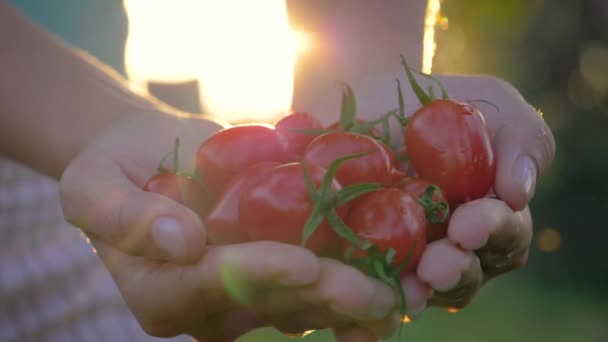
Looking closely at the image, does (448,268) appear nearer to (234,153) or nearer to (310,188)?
(310,188)

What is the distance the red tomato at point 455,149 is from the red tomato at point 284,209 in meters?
0.29

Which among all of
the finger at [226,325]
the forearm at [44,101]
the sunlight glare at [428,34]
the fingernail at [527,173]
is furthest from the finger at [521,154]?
the forearm at [44,101]

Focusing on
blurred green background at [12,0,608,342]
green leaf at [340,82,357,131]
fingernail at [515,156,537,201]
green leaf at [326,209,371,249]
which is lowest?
blurred green background at [12,0,608,342]

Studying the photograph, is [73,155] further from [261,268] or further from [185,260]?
[261,268]

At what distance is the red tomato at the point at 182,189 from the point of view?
62.2 inches

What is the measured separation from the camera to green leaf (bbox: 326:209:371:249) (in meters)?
1.30

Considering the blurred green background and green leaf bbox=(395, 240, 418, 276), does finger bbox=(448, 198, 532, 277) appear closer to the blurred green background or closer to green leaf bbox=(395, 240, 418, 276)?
green leaf bbox=(395, 240, 418, 276)

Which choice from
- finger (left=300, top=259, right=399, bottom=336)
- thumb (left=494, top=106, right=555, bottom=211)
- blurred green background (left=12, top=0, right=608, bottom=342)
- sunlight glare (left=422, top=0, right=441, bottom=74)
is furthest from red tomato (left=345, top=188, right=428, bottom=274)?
blurred green background (left=12, top=0, right=608, bottom=342)

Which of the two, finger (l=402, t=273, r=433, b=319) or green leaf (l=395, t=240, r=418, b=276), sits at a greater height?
green leaf (l=395, t=240, r=418, b=276)

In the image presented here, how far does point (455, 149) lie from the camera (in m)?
1.56

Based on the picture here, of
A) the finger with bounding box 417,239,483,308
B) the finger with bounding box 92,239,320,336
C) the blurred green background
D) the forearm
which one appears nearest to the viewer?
the finger with bounding box 92,239,320,336

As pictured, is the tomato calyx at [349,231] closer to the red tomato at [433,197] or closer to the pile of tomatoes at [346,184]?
the pile of tomatoes at [346,184]

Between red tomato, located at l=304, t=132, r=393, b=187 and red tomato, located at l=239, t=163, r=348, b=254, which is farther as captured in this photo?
red tomato, located at l=304, t=132, r=393, b=187

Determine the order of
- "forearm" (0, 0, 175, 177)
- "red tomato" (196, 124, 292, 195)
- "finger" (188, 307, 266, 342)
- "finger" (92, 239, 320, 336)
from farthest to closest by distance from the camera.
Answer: "forearm" (0, 0, 175, 177) < "red tomato" (196, 124, 292, 195) < "finger" (188, 307, 266, 342) < "finger" (92, 239, 320, 336)
